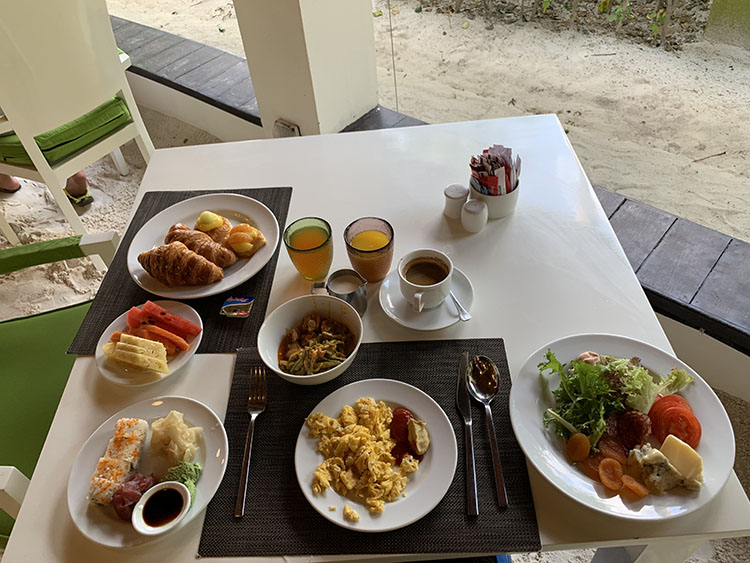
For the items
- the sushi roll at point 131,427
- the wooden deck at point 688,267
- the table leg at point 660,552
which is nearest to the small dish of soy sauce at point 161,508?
the sushi roll at point 131,427

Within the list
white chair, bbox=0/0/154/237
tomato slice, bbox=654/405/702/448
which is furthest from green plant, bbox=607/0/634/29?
tomato slice, bbox=654/405/702/448

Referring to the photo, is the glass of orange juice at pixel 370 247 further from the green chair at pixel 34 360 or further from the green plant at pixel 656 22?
the green plant at pixel 656 22

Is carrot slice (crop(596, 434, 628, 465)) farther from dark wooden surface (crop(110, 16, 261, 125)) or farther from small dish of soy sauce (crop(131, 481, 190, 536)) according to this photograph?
dark wooden surface (crop(110, 16, 261, 125))

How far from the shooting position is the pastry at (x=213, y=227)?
3.98ft

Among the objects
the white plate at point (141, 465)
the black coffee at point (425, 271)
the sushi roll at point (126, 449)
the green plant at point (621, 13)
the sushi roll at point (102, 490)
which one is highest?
the black coffee at point (425, 271)

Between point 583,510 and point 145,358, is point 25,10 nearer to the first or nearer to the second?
point 145,358

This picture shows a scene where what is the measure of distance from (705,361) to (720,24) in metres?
1.82

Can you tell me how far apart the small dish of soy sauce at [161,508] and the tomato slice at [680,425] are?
0.71 metres

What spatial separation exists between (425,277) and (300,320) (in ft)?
0.83

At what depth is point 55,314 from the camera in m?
1.48

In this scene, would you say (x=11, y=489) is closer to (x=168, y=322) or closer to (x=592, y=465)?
(x=168, y=322)

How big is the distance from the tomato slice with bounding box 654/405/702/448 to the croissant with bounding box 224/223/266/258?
32.8 inches

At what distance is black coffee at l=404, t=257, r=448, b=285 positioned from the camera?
104 cm

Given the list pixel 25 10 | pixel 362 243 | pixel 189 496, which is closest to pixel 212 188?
pixel 362 243
